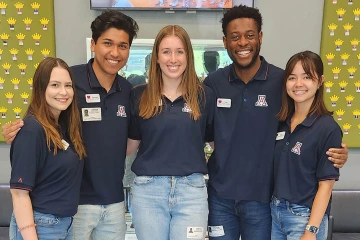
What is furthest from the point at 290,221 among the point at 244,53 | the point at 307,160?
the point at 244,53

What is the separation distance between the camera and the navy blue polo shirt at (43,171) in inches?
60.9

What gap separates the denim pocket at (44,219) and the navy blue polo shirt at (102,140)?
Answer: 0.85 feet

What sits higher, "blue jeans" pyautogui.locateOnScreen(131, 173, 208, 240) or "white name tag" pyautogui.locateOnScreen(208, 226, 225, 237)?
"blue jeans" pyautogui.locateOnScreen(131, 173, 208, 240)

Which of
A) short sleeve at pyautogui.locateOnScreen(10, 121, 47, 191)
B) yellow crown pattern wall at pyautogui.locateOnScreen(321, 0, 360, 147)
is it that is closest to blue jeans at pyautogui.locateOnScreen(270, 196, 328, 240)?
short sleeve at pyautogui.locateOnScreen(10, 121, 47, 191)

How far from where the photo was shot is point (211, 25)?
130 inches

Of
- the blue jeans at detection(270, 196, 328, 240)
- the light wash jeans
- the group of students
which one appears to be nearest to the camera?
the group of students

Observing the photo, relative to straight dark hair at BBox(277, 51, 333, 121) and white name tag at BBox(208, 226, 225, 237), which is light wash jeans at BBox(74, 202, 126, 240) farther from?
straight dark hair at BBox(277, 51, 333, 121)

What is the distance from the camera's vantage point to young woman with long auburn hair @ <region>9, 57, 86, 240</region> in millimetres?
1556

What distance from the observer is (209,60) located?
3.30 metres

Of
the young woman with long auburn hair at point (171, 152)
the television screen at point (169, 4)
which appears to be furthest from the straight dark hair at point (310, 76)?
the television screen at point (169, 4)

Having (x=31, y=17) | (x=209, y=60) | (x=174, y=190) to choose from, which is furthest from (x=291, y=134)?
(x=31, y=17)

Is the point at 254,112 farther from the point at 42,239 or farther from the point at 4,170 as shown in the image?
the point at 4,170

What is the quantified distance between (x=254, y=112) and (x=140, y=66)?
5.24ft

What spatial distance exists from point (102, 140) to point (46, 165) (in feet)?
1.20
